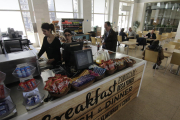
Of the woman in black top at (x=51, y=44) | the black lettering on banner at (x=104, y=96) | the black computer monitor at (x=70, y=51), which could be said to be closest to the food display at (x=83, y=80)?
the black lettering on banner at (x=104, y=96)

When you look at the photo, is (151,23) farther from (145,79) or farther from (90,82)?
(90,82)

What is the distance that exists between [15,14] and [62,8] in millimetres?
2733

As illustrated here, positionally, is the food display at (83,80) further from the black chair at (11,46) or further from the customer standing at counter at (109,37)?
the customer standing at counter at (109,37)

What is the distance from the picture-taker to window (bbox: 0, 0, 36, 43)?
540 centimetres

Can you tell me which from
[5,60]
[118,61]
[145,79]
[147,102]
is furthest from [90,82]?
[145,79]

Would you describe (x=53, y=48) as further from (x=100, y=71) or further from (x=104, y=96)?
(x=104, y=96)

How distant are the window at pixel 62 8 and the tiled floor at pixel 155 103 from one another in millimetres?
6365

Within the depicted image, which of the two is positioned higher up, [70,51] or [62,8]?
[62,8]

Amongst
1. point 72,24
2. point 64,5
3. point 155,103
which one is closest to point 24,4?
point 64,5

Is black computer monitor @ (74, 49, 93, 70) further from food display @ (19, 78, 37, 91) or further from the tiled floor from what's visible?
the tiled floor

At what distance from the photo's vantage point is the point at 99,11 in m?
8.45

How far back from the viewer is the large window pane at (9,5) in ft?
17.3

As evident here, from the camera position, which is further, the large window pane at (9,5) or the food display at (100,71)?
the large window pane at (9,5)

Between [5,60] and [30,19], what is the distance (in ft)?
19.7
